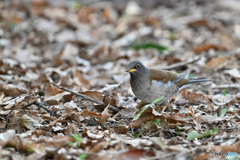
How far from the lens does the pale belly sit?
18.0 ft

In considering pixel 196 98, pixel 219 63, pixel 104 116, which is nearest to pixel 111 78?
pixel 196 98

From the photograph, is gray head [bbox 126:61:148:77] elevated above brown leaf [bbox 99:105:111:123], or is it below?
above

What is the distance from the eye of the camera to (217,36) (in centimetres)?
1027

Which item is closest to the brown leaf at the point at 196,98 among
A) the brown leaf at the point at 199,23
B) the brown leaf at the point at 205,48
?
the brown leaf at the point at 205,48

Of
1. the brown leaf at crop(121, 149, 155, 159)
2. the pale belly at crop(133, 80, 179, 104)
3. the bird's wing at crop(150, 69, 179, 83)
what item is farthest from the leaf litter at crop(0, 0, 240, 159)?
the bird's wing at crop(150, 69, 179, 83)

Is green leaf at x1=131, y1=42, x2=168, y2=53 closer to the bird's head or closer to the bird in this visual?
the bird

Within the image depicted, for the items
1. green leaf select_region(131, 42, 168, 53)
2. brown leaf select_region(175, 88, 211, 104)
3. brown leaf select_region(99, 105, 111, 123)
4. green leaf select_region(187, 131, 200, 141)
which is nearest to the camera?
green leaf select_region(187, 131, 200, 141)

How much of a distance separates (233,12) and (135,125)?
31.2 feet

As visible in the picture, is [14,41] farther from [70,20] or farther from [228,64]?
[228,64]

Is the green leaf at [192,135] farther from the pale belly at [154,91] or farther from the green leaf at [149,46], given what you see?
the green leaf at [149,46]

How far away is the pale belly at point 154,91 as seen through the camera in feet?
18.0

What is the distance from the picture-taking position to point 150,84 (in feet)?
18.3

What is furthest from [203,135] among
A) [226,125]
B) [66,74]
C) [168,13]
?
[168,13]

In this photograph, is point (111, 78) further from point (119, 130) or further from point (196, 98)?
point (119, 130)
